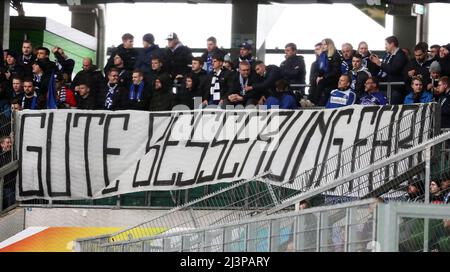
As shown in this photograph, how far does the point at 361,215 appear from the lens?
359 inches

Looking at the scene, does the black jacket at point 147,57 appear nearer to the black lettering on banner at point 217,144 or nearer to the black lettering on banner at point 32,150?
the black lettering on banner at point 32,150

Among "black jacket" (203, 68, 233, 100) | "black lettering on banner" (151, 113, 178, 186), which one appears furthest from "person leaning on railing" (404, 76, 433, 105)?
"black lettering on banner" (151, 113, 178, 186)

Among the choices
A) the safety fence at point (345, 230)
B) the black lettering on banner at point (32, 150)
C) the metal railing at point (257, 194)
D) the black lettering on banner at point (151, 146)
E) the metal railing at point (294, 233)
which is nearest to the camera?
the safety fence at point (345, 230)

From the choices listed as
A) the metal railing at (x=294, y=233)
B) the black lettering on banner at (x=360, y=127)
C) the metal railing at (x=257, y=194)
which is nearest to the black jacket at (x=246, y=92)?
the metal railing at (x=257, y=194)

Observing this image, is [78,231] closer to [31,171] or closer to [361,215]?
[31,171]

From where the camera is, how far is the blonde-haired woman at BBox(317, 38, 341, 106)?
20281 millimetres

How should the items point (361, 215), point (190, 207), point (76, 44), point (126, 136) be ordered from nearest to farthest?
point (361, 215)
point (190, 207)
point (126, 136)
point (76, 44)

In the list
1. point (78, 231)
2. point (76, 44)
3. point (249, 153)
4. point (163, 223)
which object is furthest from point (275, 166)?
point (76, 44)

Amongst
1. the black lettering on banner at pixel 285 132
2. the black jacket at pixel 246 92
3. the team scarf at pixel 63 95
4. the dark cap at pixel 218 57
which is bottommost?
the black lettering on banner at pixel 285 132

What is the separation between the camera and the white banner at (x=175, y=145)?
729 inches

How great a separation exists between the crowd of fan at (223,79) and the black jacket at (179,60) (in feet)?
0.05

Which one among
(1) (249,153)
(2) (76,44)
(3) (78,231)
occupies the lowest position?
(3) (78,231)

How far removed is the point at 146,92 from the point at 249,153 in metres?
2.61

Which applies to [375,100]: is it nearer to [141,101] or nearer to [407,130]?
[407,130]
